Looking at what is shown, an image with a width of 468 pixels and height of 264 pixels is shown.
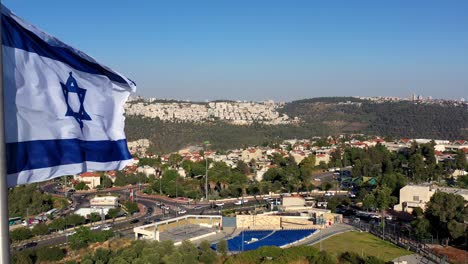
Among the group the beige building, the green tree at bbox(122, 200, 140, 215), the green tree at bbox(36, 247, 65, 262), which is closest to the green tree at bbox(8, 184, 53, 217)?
the green tree at bbox(122, 200, 140, 215)

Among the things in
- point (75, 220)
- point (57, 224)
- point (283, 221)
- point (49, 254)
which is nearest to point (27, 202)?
point (75, 220)

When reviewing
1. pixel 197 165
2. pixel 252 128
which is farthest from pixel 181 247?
pixel 252 128

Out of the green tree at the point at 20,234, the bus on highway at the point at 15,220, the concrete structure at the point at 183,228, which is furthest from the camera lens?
the bus on highway at the point at 15,220

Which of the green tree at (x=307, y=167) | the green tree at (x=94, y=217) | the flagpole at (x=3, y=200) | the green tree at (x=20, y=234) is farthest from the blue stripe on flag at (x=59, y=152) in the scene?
the green tree at (x=307, y=167)

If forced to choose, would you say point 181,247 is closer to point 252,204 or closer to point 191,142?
point 252,204

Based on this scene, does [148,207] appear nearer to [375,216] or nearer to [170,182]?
[170,182]

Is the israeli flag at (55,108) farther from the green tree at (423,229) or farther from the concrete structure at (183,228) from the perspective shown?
the green tree at (423,229)
